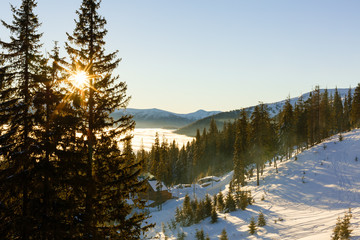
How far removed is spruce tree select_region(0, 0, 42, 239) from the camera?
323 inches

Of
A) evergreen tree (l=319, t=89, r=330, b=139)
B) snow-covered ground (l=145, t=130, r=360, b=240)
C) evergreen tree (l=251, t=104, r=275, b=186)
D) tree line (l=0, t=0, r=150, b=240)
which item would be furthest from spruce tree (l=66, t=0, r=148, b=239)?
evergreen tree (l=319, t=89, r=330, b=139)

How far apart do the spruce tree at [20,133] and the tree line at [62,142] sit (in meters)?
0.03

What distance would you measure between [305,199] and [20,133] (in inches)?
1169

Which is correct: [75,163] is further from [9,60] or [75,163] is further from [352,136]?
[352,136]

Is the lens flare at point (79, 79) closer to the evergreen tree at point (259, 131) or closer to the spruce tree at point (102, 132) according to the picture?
the spruce tree at point (102, 132)

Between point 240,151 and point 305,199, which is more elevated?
point 240,151

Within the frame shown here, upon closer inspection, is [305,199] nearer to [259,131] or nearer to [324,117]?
[259,131]

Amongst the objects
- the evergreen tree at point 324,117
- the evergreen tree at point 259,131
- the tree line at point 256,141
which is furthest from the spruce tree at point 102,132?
the evergreen tree at point 324,117

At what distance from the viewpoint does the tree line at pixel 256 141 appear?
44.6m

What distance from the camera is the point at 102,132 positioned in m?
11.0

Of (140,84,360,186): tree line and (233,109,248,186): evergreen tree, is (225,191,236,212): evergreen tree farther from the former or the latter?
(233,109,248,186): evergreen tree

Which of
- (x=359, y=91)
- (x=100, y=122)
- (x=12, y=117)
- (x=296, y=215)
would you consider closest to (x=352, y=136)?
(x=359, y=91)

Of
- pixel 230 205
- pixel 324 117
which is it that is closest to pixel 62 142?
pixel 230 205

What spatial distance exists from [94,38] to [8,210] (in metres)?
8.06
